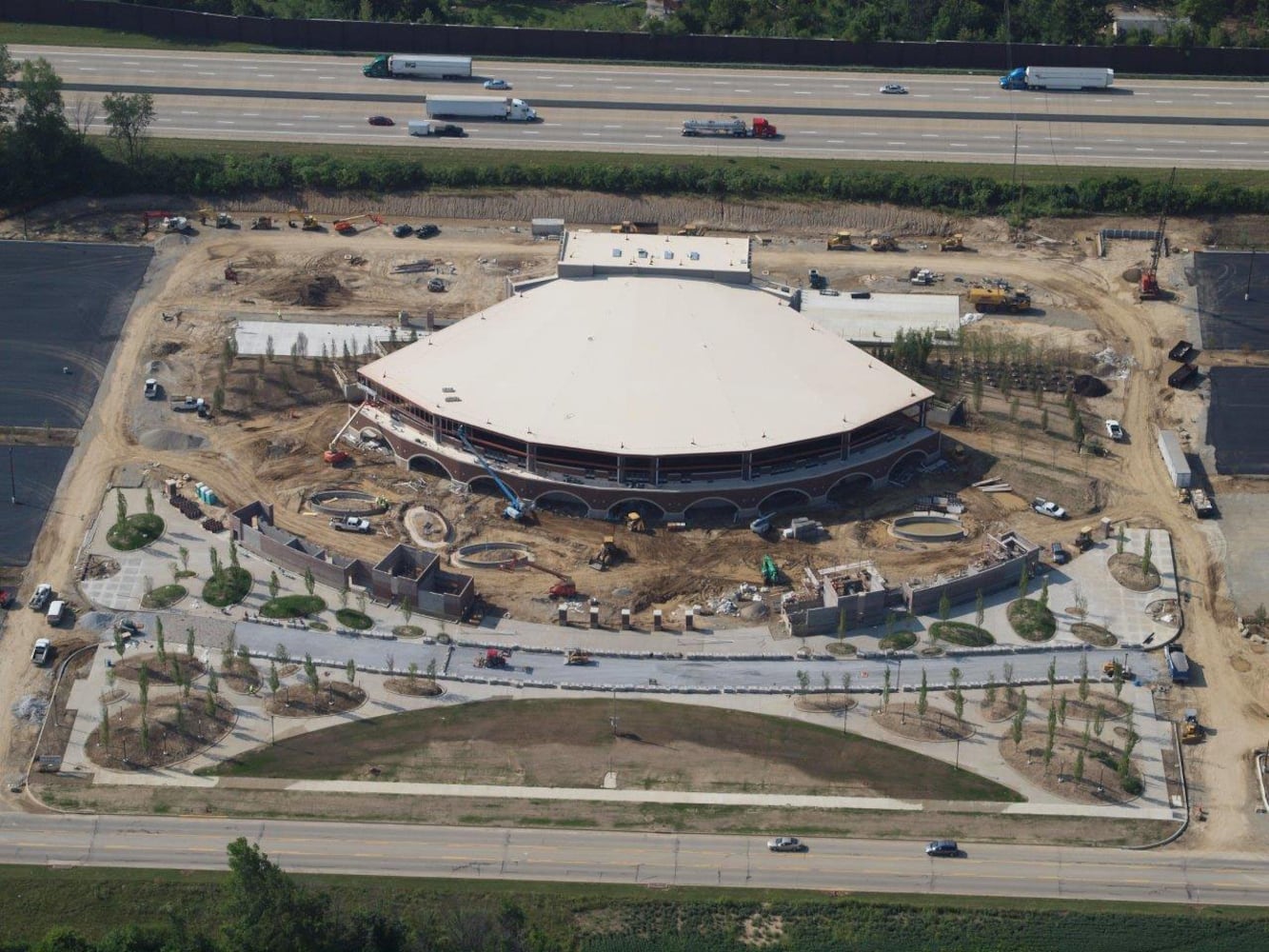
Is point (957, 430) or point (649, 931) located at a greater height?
point (957, 430)

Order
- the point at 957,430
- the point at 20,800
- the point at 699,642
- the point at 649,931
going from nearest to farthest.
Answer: the point at 649,931
the point at 20,800
the point at 699,642
the point at 957,430

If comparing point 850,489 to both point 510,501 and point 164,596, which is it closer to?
point 510,501

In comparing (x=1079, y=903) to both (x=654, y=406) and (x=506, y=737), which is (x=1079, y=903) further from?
(x=654, y=406)

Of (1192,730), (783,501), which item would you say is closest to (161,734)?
(783,501)

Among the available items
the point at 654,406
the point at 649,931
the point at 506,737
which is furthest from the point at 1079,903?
the point at 654,406

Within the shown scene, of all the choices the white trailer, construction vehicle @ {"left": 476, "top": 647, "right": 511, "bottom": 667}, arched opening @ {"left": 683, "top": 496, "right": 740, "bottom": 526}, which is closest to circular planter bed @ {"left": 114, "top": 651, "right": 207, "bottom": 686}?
construction vehicle @ {"left": 476, "top": 647, "right": 511, "bottom": 667}
